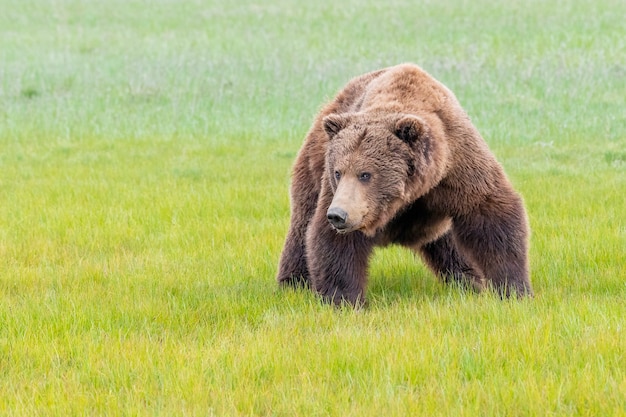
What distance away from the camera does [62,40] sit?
2738 cm

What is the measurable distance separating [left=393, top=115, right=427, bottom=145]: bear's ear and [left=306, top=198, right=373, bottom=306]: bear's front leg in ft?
2.22

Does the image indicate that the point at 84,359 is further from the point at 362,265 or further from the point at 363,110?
the point at 363,110

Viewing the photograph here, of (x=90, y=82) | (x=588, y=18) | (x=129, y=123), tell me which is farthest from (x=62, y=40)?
(x=588, y=18)

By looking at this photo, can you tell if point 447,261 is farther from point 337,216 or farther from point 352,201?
point 337,216

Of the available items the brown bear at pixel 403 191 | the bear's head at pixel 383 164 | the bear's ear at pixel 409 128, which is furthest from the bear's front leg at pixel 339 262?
the bear's ear at pixel 409 128

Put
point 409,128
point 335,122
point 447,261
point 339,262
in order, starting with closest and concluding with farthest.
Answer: point 409,128
point 335,122
point 339,262
point 447,261

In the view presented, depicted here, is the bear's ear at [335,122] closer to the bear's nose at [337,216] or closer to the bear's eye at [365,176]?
the bear's eye at [365,176]

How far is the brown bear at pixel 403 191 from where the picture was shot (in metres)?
5.23

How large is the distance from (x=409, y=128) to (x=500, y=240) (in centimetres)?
99

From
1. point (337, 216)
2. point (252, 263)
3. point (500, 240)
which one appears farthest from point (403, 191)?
point (252, 263)

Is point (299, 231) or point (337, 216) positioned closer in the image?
point (337, 216)

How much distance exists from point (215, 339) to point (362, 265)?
1097 mm

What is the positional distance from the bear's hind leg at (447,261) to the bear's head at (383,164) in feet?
Result: 4.23

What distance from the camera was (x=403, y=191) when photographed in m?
5.27
